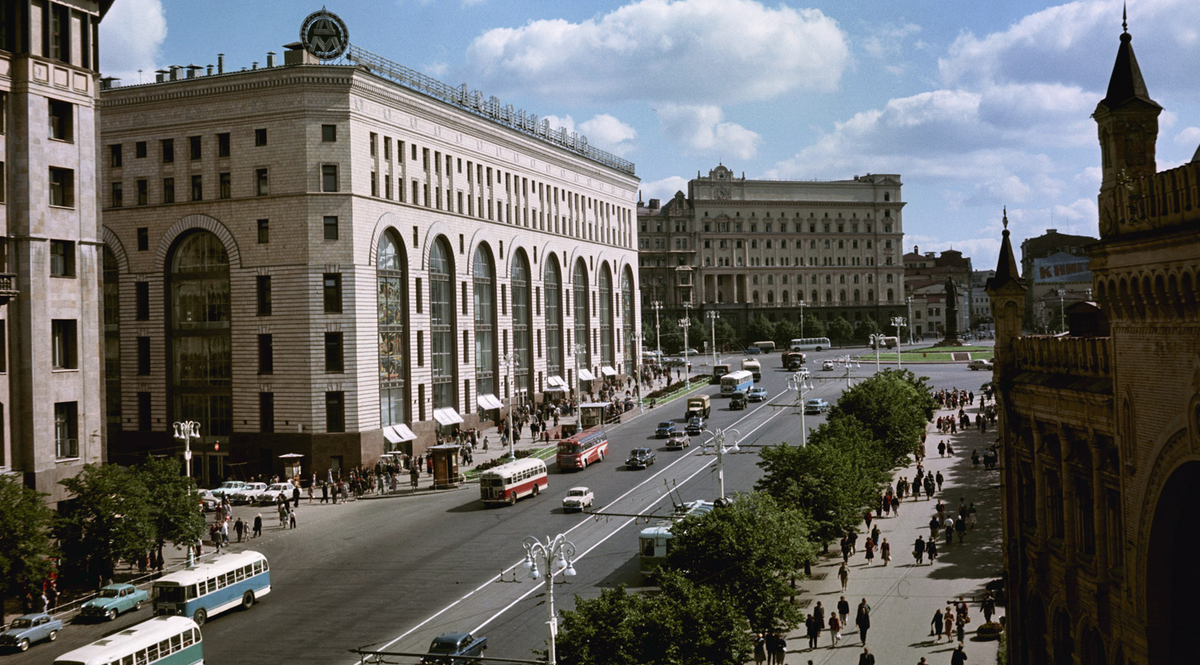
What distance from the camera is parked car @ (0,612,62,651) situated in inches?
1296

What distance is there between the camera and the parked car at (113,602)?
1419 inches

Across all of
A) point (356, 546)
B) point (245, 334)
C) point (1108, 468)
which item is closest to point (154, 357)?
Result: point (245, 334)

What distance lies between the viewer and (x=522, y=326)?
293 ft

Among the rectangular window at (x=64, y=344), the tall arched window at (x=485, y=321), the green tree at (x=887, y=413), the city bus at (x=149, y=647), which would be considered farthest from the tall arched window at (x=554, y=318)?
the city bus at (x=149, y=647)


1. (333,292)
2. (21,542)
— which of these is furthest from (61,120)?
(333,292)

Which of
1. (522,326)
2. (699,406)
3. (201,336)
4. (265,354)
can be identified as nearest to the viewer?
(265,354)

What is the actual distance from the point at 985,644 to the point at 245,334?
47993 millimetres

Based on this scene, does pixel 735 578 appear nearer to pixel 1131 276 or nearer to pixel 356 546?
pixel 1131 276

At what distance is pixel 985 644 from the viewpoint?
107ft

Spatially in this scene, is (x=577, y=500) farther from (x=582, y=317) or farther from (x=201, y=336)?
(x=582, y=317)

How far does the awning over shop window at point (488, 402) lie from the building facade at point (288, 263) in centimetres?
102

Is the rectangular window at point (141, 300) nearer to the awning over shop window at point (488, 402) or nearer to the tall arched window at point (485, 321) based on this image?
the tall arched window at point (485, 321)

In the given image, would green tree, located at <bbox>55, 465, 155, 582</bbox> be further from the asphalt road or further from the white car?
the white car

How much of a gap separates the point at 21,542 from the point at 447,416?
4069 centimetres
